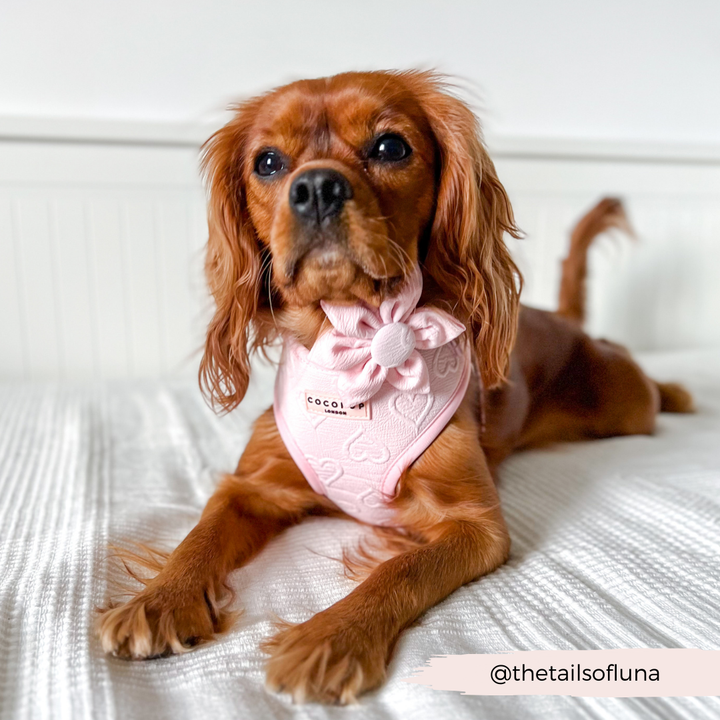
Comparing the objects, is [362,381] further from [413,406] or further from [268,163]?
[268,163]

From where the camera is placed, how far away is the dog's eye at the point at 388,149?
1090 mm

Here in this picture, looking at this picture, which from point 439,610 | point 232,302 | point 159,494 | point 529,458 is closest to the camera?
point 439,610

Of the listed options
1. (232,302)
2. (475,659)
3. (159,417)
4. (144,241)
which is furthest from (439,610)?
(144,241)

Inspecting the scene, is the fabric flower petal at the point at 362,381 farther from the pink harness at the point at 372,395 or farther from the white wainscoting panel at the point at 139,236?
the white wainscoting panel at the point at 139,236

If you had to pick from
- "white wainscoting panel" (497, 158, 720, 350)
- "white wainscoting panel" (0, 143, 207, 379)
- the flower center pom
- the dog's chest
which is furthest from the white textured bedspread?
"white wainscoting panel" (497, 158, 720, 350)

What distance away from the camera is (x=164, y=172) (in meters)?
2.34

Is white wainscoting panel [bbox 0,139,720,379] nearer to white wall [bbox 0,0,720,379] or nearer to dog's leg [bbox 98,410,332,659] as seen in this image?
white wall [bbox 0,0,720,379]

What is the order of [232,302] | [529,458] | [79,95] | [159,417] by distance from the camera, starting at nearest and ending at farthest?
[232,302] < [529,458] < [159,417] < [79,95]

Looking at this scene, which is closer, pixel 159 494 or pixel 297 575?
pixel 297 575

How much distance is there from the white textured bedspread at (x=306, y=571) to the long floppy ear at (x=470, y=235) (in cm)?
38

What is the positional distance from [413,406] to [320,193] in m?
0.40

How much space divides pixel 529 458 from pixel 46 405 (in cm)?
142

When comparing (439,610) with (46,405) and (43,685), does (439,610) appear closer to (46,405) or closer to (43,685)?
(43,685)

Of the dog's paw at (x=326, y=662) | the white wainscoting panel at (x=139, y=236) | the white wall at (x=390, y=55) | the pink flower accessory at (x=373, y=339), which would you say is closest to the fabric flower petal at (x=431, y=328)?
the pink flower accessory at (x=373, y=339)
